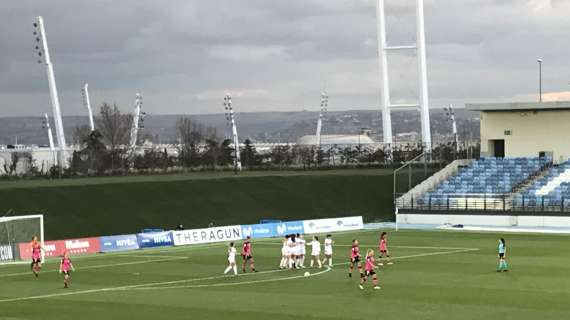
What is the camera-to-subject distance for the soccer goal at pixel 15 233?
2074 inches

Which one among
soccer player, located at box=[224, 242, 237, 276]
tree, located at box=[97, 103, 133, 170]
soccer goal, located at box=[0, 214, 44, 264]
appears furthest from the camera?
tree, located at box=[97, 103, 133, 170]

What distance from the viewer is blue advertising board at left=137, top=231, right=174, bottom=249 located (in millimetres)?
61750

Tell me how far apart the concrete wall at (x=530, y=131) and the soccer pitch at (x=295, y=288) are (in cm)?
2582

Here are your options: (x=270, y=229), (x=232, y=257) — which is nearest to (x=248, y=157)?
(x=270, y=229)

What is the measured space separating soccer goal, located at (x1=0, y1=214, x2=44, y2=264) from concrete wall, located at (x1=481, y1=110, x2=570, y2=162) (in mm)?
44086

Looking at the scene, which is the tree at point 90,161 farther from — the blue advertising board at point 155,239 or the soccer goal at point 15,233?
the soccer goal at point 15,233

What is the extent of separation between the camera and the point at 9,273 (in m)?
47.2

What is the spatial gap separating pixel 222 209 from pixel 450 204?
698 inches

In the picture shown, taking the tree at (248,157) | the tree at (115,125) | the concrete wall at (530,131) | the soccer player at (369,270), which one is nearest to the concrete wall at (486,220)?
the concrete wall at (530,131)

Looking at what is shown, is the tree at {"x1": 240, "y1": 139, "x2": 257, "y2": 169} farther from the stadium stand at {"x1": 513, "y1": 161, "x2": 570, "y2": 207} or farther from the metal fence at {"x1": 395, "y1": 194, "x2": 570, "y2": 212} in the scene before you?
the stadium stand at {"x1": 513, "y1": 161, "x2": 570, "y2": 207}

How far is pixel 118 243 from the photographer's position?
2382 inches

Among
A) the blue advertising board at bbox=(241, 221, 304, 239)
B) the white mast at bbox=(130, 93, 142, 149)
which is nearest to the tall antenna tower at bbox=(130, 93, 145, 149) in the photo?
the white mast at bbox=(130, 93, 142, 149)

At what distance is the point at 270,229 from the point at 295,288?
3075 cm

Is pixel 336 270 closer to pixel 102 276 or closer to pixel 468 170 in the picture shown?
pixel 102 276
